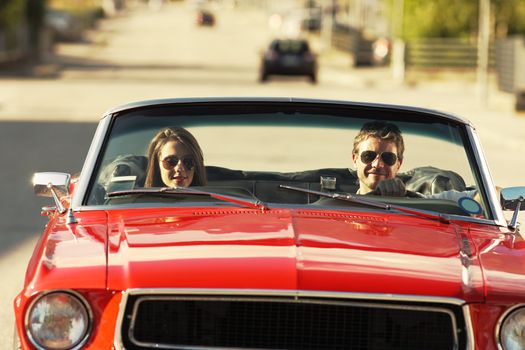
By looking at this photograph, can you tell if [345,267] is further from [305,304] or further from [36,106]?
[36,106]

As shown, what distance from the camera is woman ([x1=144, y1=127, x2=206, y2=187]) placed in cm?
574

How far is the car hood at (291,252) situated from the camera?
4.25 m

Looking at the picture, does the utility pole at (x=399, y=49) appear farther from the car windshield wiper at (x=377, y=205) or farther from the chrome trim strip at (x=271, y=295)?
the chrome trim strip at (x=271, y=295)

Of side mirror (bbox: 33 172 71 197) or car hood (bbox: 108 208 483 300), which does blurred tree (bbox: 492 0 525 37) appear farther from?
car hood (bbox: 108 208 483 300)

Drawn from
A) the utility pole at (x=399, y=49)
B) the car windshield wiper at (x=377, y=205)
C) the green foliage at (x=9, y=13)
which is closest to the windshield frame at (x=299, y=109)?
the car windshield wiper at (x=377, y=205)

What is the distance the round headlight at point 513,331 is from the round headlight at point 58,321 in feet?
4.34

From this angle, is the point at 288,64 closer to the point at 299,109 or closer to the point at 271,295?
the point at 299,109

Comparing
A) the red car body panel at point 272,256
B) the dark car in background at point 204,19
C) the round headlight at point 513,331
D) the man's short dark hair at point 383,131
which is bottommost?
the dark car in background at point 204,19

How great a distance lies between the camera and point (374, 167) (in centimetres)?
588

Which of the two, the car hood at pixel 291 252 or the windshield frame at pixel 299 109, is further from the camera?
the windshield frame at pixel 299 109

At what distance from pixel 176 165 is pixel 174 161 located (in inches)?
0.8

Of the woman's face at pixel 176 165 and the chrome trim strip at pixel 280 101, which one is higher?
the chrome trim strip at pixel 280 101

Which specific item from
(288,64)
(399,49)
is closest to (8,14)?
(288,64)

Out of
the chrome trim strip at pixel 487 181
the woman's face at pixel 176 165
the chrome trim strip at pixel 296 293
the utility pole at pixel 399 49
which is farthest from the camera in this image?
the utility pole at pixel 399 49
